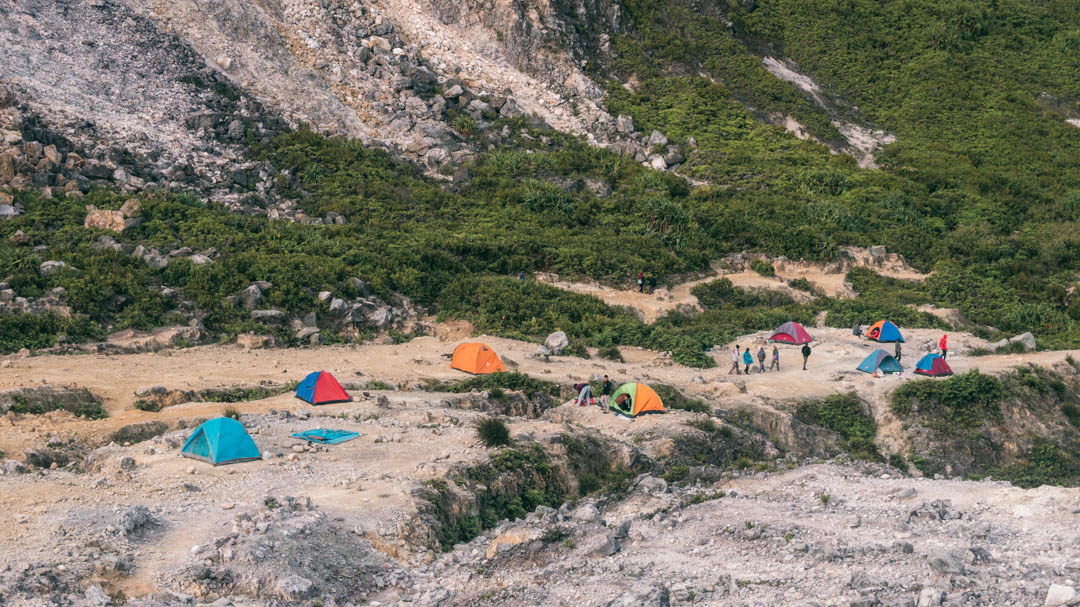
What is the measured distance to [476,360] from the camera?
2870 cm

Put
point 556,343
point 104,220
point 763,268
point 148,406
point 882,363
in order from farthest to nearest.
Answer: point 763,268 → point 104,220 → point 556,343 → point 882,363 → point 148,406

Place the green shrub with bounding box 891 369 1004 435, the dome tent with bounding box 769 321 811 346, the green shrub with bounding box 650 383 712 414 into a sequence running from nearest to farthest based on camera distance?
the green shrub with bounding box 650 383 712 414
the green shrub with bounding box 891 369 1004 435
the dome tent with bounding box 769 321 811 346

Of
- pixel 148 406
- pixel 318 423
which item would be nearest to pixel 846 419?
pixel 318 423

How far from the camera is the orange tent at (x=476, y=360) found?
94.0 ft

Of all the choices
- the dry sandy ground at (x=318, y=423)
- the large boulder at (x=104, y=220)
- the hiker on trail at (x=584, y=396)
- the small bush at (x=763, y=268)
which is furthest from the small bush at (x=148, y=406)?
the small bush at (x=763, y=268)

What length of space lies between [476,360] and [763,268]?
18280mm

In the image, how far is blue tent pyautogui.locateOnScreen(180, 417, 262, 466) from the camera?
A: 19.6 meters

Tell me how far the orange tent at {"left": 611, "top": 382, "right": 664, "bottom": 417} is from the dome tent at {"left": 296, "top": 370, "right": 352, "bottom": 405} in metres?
6.97

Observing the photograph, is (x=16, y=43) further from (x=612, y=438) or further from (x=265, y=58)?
(x=612, y=438)

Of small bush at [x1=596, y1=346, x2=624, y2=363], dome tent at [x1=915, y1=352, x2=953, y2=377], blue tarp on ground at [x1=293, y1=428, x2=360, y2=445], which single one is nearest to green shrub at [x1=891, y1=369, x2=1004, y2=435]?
dome tent at [x1=915, y1=352, x2=953, y2=377]

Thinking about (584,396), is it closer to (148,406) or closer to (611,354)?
(611,354)

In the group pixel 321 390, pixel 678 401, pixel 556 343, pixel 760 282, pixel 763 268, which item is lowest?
pixel 678 401

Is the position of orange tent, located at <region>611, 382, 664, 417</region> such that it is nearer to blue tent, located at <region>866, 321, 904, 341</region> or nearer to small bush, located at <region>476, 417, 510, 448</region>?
small bush, located at <region>476, 417, 510, 448</region>

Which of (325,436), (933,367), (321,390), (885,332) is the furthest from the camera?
(885,332)
